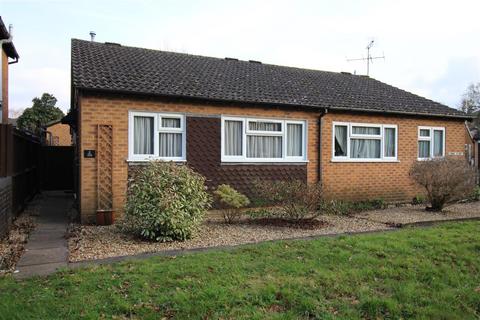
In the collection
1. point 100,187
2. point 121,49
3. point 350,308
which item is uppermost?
point 121,49

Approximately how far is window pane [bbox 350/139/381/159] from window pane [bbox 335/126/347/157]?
0.27 meters

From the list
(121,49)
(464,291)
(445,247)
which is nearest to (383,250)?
(445,247)

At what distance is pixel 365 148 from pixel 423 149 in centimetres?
251

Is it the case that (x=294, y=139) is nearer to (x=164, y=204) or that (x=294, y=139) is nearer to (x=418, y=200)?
(x=418, y=200)

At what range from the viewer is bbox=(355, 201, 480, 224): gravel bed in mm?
10336

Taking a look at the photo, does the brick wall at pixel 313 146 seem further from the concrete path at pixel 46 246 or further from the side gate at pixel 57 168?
the side gate at pixel 57 168

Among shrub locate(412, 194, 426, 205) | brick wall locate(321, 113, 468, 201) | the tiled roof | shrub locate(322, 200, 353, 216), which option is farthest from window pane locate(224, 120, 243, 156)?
shrub locate(412, 194, 426, 205)

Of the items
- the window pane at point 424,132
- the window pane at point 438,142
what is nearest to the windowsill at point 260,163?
the window pane at point 424,132

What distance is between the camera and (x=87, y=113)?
9.86 metres

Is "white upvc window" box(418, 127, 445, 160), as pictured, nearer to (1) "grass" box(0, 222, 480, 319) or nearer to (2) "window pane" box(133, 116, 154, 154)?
(1) "grass" box(0, 222, 480, 319)

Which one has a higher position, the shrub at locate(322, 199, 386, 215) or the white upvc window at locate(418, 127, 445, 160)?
the white upvc window at locate(418, 127, 445, 160)

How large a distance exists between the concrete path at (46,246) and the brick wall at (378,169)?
7220mm

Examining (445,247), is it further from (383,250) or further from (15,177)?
(15,177)

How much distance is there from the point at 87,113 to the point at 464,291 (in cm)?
804
